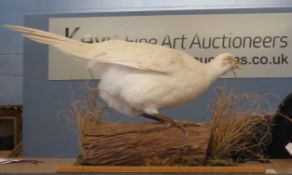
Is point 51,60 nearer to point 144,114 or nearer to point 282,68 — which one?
point 282,68

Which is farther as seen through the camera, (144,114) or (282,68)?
(282,68)

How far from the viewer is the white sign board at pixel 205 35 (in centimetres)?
240

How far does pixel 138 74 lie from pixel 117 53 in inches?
2.5

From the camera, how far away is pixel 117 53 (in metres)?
1.01

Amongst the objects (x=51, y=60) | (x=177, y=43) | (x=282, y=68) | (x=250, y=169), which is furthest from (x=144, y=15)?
(x=250, y=169)

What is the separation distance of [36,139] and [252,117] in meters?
1.68

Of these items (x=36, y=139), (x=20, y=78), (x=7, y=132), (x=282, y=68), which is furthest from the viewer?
(x=20, y=78)

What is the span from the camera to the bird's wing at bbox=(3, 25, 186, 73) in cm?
99

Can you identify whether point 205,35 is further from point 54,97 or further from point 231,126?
point 231,126

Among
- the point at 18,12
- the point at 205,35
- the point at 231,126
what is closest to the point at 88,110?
the point at 231,126

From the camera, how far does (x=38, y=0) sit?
3301 millimetres

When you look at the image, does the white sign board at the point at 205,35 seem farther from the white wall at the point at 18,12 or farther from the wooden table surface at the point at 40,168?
the wooden table surface at the point at 40,168

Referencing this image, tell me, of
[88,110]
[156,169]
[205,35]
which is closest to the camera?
[156,169]

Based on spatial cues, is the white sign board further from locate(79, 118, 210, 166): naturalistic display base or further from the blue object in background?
locate(79, 118, 210, 166): naturalistic display base
